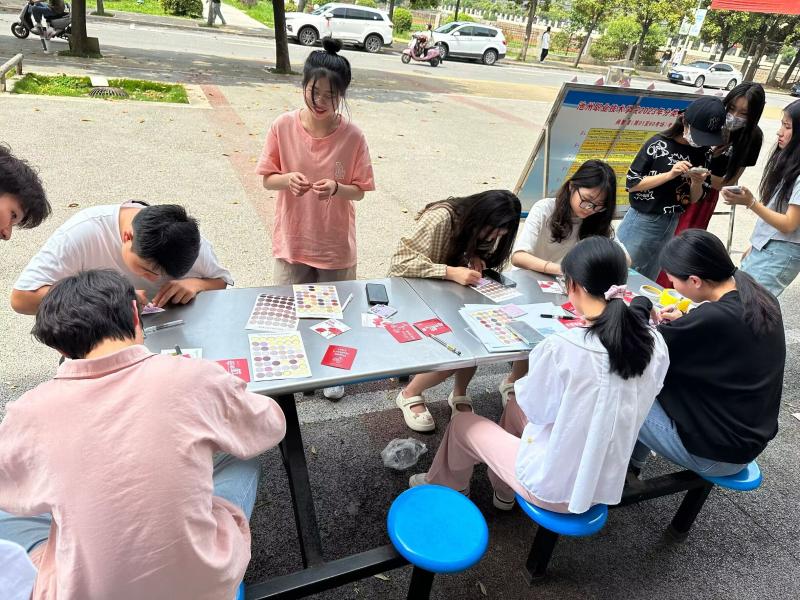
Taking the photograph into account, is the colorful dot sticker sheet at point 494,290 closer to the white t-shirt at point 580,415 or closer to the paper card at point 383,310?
the paper card at point 383,310

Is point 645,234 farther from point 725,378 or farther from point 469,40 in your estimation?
point 469,40

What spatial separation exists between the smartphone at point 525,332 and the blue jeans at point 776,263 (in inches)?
59.5

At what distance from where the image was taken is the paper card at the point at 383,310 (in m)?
2.20

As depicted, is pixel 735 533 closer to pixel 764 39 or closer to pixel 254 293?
pixel 254 293

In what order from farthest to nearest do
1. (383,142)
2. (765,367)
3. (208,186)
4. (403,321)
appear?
(383,142) < (208,186) < (403,321) < (765,367)

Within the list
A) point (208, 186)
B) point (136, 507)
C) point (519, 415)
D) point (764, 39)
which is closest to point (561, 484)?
point (519, 415)

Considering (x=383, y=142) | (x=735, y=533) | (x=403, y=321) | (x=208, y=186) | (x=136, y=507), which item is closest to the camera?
(x=136, y=507)

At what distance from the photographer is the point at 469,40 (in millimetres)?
17750

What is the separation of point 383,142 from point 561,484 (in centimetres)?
642

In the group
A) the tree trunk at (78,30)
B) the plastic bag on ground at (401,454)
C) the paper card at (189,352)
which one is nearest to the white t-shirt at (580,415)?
the plastic bag on ground at (401,454)

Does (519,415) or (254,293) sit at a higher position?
(254,293)

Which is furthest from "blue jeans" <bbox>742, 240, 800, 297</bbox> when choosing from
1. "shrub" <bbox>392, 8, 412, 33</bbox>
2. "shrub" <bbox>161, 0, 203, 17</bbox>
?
"shrub" <bbox>392, 8, 412, 33</bbox>

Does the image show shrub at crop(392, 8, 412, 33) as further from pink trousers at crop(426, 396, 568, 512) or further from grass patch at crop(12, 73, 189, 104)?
pink trousers at crop(426, 396, 568, 512)

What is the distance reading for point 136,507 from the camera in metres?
1.04
